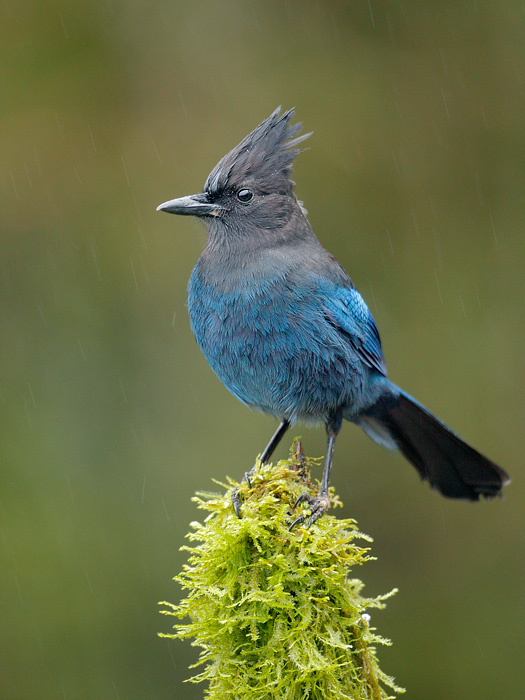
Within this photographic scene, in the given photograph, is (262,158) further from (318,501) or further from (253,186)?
(318,501)

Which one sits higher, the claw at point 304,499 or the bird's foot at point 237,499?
the bird's foot at point 237,499

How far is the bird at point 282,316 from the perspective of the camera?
3707mm

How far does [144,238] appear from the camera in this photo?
683 centimetres

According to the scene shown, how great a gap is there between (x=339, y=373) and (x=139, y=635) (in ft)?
10.5

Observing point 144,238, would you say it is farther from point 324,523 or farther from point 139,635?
point 324,523

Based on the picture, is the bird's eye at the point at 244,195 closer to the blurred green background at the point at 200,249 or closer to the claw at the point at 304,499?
the claw at the point at 304,499

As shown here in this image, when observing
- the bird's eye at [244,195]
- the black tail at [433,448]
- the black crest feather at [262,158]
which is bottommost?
the black tail at [433,448]

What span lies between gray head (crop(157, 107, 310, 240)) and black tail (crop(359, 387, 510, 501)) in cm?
111

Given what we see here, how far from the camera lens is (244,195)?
402 centimetres

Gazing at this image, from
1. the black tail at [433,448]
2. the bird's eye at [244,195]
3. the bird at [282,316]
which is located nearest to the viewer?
the bird at [282,316]

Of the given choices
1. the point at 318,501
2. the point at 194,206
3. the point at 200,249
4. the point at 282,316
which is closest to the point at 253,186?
the point at 194,206

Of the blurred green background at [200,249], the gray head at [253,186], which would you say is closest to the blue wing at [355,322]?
the gray head at [253,186]

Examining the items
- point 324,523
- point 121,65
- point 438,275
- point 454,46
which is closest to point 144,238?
point 121,65

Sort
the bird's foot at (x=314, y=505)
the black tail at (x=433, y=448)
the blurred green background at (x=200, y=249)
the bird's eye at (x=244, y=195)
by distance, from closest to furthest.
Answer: the bird's foot at (x=314, y=505), the bird's eye at (x=244, y=195), the black tail at (x=433, y=448), the blurred green background at (x=200, y=249)
